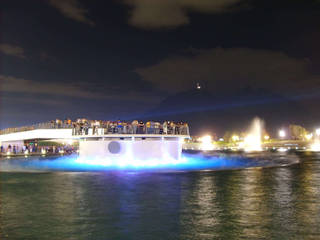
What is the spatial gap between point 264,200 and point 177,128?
26968 millimetres

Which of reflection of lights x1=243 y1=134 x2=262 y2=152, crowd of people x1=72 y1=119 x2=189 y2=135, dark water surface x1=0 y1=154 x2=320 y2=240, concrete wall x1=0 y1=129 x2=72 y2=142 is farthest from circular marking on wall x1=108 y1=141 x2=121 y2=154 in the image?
reflection of lights x1=243 y1=134 x2=262 y2=152

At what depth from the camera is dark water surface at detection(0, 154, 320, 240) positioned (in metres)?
10.3

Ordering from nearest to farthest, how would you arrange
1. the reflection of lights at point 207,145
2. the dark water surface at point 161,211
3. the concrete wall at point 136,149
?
the dark water surface at point 161,211
the concrete wall at point 136,149
the reflection of lights at point 207,145

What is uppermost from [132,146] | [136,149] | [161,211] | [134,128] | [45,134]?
[45,134]

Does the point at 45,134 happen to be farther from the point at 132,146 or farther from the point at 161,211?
the point at 161,211

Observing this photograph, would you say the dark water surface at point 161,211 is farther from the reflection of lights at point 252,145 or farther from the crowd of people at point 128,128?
the reflection of lights at point 252,145

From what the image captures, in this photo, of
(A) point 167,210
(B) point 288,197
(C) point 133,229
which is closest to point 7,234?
(C) point 133,229

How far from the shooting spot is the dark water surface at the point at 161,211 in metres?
10.3

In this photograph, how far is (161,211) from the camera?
43.8ft

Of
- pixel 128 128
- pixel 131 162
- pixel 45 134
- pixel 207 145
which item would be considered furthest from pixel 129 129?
pixel 207 145

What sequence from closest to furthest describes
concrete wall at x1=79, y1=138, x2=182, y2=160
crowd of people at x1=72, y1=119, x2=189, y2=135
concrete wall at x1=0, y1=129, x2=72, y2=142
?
concrete wall at x1=79, y1=138, x2=182, y2=160, crowd of people at x1=72, y1=119, x2=189, y2=135, concrete wall at x1=0, y1=129, x2=72, y2=142

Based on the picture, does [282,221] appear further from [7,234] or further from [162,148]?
[162,148]

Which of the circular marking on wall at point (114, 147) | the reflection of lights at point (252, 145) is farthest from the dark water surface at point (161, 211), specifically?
the reflection of lights at point (252, 145)

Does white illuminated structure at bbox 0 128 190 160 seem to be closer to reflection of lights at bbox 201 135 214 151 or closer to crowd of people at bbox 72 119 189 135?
crowd of people at bbox 72 119 189 135
